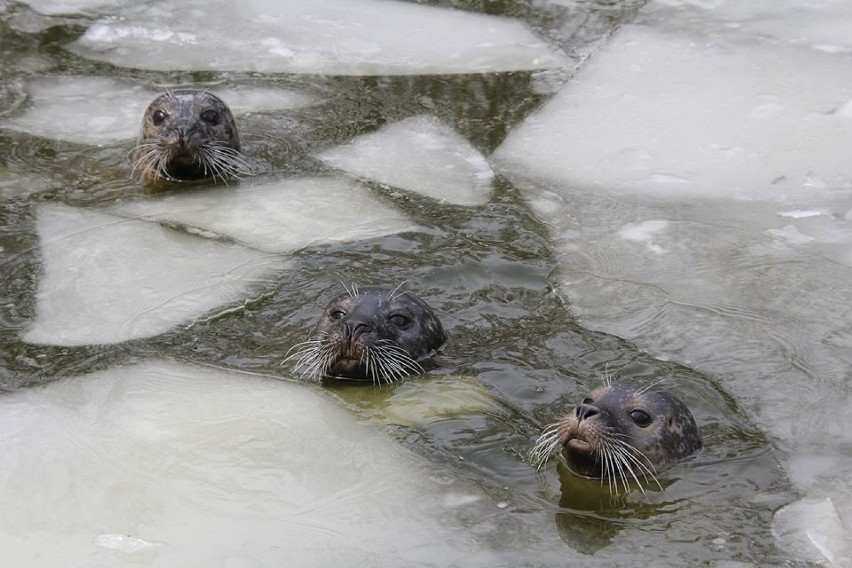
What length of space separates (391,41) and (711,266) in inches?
141

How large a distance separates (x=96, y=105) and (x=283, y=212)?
1.90m

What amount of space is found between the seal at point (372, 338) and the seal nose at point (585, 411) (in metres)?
0.89

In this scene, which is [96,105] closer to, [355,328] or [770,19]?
[355,328]

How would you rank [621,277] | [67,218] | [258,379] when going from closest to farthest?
[258,379], [621,277], [67,218]

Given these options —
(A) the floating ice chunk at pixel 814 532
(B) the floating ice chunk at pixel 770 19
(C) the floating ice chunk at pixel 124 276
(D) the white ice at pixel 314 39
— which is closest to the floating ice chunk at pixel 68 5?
(D) the white ice at pixel 314 39

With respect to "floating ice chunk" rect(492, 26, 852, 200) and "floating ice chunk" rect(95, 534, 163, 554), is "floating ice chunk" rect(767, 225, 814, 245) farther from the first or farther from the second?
"floating ice chunk" rect(95, 534, 163, 554)

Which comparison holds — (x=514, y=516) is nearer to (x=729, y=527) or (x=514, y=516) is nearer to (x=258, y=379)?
(x=729, y=527)

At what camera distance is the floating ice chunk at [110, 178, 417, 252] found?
6215mm

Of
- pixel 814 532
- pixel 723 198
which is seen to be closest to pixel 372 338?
pixel 814 532

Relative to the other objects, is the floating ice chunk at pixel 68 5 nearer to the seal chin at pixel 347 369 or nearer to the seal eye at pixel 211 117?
the seal eye at pixel 211 117

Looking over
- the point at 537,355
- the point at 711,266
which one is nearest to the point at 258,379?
the point at 537,355

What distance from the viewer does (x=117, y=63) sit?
830cm

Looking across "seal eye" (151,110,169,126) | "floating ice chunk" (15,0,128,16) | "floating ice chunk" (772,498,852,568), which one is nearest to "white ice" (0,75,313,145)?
"seal eye" (151,110,169,126)

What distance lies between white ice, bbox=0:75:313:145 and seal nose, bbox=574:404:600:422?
→ 3874 mm
